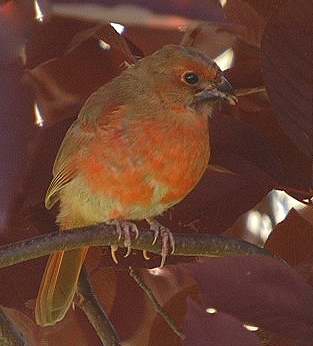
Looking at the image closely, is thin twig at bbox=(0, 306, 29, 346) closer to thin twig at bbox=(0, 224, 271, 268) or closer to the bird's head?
thin twig at bbox=(0, 224, 271, 268)

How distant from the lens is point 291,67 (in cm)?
36

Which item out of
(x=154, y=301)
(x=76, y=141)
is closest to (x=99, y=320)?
(x=154, y=301)

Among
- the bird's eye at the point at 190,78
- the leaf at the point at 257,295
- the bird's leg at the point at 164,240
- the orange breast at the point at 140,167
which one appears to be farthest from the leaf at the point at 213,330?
the bird's eye at the point at 190,78

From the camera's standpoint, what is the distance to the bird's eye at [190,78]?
608 mm

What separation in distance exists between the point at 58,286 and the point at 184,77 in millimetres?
188

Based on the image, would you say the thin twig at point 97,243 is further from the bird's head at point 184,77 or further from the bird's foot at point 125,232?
the bird's head at point 184,77

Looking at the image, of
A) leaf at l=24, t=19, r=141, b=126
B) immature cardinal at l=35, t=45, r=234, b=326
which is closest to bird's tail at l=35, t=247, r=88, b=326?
immature cardinal at l=35, t=45, r=234, b=326

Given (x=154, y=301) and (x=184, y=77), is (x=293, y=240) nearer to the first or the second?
(x=154, y=301)

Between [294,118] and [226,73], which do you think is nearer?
[294,118]

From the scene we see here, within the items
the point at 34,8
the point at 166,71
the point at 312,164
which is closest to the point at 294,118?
the point at 312,164

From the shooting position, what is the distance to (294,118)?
14.5 inches

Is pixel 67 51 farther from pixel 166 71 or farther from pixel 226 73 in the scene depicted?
pixel 166 71

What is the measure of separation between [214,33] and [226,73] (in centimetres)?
5

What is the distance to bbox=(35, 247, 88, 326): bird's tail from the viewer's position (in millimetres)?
495
